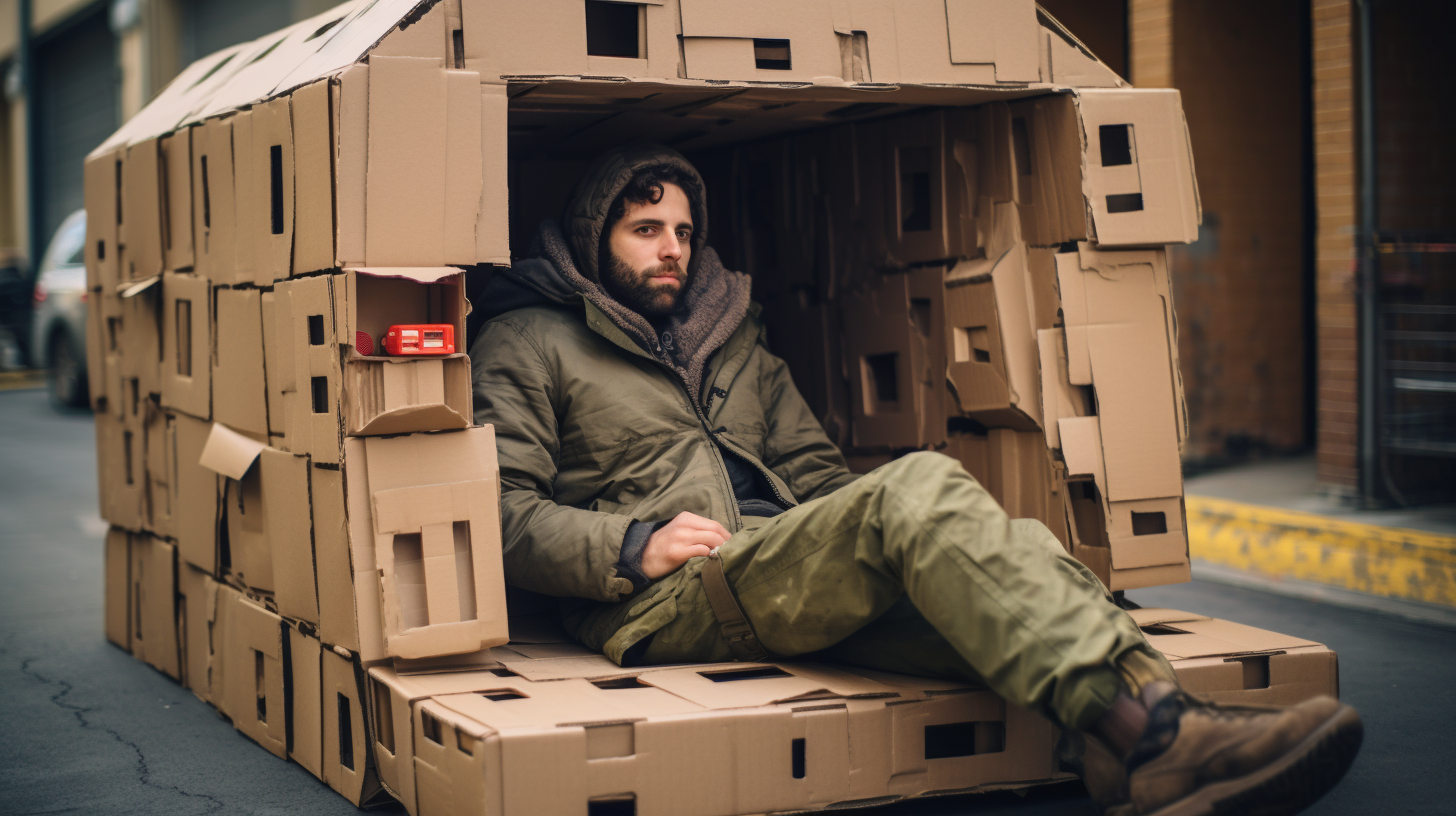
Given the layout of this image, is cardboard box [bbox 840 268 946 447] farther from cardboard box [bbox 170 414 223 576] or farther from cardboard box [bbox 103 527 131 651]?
cardboard box [bbox 103 527 131 651]

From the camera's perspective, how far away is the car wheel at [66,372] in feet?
40.4

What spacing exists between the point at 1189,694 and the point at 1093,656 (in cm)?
20

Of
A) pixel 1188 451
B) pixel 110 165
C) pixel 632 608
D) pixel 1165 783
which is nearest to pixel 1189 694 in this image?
pixel 1165 783

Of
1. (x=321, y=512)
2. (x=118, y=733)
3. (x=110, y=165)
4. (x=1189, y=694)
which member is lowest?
(x=118, y=733)

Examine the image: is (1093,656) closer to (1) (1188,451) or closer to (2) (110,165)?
(2) (110,165)

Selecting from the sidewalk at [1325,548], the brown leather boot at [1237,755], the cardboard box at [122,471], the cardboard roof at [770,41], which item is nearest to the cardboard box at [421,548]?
the cardboard roof at [770,41]

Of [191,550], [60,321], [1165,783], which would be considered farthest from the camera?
[60,321]

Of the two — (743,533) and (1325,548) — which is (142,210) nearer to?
(743,533)

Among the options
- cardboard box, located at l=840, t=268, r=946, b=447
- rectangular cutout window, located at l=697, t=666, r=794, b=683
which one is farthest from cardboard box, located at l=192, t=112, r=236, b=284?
→ cardboard box, located at l=840, t=268, r=946, b=447

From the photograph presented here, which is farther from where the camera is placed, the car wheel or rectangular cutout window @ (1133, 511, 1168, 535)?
the car wheel

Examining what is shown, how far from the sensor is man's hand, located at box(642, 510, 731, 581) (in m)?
3.13

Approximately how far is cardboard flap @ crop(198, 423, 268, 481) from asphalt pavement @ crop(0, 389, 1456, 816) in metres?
0.70

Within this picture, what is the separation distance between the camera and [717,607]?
306cm

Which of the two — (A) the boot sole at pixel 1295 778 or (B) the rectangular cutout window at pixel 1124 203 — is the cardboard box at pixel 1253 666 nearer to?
(A) the boot sole at pixel 1295 778
